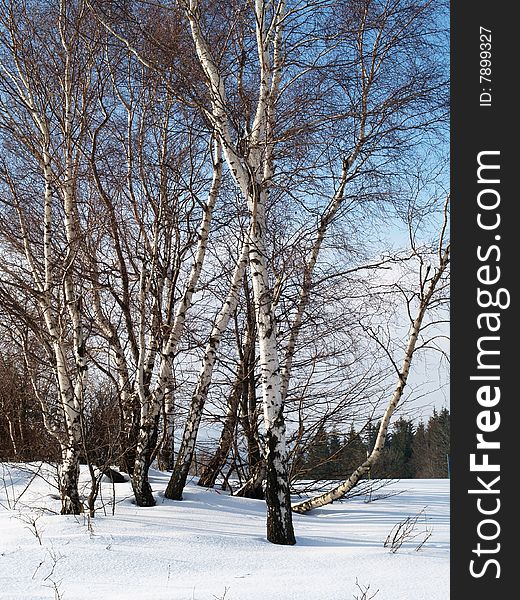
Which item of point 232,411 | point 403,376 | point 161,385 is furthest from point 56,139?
point 403,376

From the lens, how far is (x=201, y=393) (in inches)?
290

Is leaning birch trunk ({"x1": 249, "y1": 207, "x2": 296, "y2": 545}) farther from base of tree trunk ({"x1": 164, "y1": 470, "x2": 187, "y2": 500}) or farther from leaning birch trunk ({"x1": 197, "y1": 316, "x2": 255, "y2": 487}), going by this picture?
leaning birch trunk ({"x1": 197, "y1": 316, "x2": 255, "y2": 487})

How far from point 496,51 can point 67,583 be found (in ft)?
13.8

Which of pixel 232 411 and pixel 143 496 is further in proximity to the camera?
pixel 232 411

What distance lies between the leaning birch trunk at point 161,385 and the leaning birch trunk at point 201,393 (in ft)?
1.20

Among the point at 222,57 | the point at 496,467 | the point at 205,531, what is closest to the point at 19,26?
the point at 222,57

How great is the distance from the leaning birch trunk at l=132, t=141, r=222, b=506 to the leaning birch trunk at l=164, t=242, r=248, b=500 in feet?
1.20

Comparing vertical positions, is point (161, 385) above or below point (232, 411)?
above

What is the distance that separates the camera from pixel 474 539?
3.91 metres

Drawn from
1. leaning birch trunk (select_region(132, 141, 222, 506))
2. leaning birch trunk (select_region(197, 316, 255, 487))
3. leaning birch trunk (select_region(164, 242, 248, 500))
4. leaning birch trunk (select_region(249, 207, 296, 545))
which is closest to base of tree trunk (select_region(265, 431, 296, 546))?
leaning birch trunk (select_region(249, 207, 296, 545))

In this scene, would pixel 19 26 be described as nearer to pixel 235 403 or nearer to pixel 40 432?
pixel 235 403

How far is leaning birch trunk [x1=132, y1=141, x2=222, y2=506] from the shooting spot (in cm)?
670

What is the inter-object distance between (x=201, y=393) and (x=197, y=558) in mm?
2648

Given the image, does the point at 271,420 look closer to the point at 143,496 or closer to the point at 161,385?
the point at 161,385
